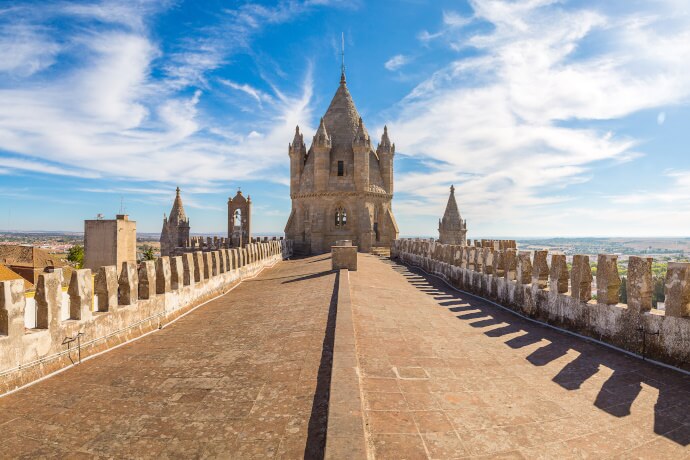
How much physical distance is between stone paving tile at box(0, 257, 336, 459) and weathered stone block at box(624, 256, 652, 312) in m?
5.08

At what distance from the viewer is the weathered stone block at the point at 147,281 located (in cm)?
754

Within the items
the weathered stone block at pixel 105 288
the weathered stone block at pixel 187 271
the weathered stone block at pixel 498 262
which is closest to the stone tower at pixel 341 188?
the weathered stone block at pixel 498 262

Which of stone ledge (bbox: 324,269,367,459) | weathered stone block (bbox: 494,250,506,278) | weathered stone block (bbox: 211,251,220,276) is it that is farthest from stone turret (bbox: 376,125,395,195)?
stone ledge (bbox: 324,269,367,459)

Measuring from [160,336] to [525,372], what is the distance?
5851 millimetres

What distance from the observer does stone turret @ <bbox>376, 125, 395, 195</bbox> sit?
3156 cm

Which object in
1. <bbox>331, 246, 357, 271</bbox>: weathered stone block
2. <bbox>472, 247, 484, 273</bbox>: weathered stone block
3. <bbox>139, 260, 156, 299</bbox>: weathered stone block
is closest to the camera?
<bbox>139, 260, 156, 299</bbox>: weathered stone block

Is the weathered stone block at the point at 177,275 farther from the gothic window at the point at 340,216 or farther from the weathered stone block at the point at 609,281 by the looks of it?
the gothic window at the point at 340,216

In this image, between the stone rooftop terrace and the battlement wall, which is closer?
the stone rooftop terrace

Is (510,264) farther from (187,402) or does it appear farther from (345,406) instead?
(187,402)

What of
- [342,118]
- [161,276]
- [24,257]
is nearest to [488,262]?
[161,276]

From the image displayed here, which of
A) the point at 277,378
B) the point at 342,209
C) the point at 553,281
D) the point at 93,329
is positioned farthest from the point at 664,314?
the point at 342,209

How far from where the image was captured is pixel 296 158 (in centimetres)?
3184

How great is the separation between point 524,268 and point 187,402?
8.48 m

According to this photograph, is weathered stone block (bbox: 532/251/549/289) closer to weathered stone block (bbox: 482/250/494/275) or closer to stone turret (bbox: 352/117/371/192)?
weathered stone block (bbox: 482/250/494/275)
